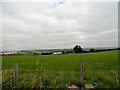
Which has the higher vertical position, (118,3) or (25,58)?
(118,3)

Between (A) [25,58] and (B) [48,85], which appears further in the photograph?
(A) [25,58]

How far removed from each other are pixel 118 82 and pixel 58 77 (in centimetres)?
151

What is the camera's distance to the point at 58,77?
19.2 ft

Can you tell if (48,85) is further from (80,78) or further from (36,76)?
(80,78)

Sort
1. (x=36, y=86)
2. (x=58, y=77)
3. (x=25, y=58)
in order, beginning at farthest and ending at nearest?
(x=25, y=58)
(x=58, y=77)
(x=36, y=86)

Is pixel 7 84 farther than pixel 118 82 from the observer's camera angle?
No

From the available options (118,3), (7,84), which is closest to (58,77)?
(7,84)

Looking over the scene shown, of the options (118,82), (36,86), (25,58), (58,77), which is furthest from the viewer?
(25,58)

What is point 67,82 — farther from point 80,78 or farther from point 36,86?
point 36,86

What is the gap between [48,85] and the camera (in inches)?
207

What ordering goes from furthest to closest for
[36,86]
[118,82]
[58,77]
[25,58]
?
1. [25,58]
2. [58,77]
3. [118,82]
4. [36,86]

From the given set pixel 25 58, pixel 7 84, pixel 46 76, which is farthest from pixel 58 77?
pixel 25 58

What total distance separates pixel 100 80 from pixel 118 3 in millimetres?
2087

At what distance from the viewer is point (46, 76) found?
5.70 meters
